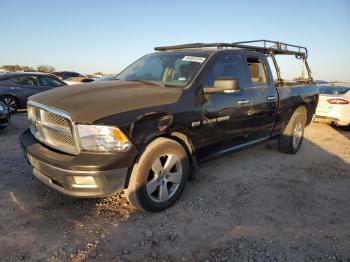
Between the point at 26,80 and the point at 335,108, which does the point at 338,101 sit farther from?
the point at 26,80

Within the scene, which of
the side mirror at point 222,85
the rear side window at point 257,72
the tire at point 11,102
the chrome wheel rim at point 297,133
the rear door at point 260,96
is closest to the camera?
the side mirror at point 222,85

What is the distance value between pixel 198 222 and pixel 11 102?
9.23 metres

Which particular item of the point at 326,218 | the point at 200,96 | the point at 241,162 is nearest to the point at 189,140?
the point at 200,96

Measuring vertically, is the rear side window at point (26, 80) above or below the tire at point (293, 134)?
above

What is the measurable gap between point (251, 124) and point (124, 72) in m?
2.11

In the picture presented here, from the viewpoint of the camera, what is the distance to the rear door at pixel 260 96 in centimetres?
488

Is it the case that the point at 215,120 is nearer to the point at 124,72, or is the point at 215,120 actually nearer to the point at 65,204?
the point at 124,72

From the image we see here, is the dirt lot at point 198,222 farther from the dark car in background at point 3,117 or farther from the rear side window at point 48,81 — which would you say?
the rear side window at point 48,81

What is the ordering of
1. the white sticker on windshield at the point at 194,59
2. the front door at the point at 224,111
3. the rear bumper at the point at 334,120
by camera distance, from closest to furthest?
the front door at the point at 224,111, the white sticker on windshield at the point at 194,59, the rear bumper at the point at 334,120

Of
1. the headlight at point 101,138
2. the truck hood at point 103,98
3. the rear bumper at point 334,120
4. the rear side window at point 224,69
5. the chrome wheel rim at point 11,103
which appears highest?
the rear side window at point 224,69

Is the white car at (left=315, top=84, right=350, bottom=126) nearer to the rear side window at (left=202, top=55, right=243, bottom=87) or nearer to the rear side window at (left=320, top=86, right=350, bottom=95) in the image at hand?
the rear side window at (left=320, top=86, right=350, bottom=95)

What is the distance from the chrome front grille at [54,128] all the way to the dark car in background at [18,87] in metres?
7.69

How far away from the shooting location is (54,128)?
3.34 meters

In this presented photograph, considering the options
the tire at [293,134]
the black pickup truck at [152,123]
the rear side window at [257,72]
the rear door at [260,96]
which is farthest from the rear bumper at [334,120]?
the rear side window at [257,72]
